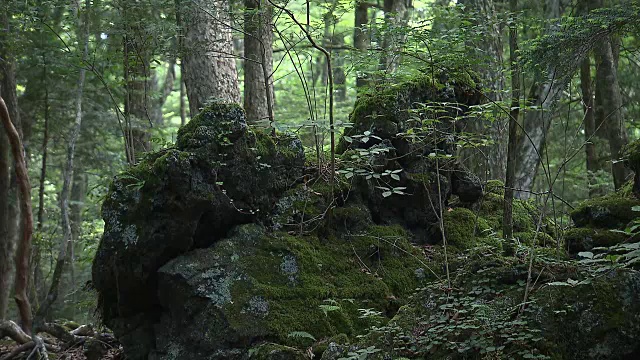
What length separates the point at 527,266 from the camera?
471 centimetres

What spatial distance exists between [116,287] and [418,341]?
2.96 meters

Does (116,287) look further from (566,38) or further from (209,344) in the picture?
(566,38)

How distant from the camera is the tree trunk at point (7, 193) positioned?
34.2 feet

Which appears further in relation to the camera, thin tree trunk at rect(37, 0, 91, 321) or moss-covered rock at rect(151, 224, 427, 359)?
thin tree trunk at rect(37, 0, 91, 321)

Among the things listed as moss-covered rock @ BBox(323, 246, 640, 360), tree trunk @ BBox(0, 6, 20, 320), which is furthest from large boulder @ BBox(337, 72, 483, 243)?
tree trunk @ BBox(0, 6, 20, 320)

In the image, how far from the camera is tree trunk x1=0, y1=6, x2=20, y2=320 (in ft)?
34.2

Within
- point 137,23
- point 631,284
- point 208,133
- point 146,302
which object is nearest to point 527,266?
point 631,284

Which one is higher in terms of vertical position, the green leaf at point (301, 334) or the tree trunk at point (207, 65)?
the tree trunk at point (207, 65)

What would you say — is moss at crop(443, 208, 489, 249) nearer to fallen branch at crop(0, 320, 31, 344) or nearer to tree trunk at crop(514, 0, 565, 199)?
tree trunk at crop(514, 0, 565, 199)

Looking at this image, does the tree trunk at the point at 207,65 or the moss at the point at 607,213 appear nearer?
the moss at the point at 607,213

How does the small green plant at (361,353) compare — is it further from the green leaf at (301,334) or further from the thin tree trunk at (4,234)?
the thin tree trunk at (4,234)

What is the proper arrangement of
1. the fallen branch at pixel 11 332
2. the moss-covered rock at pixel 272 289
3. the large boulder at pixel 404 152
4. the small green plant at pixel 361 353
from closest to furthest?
1. the small green plant at pixel 361 353
2. the moss-covered rock at pixel 272 289
3. the large boulder at pixel 404 152
4. the fallen branch at pixel 11 332

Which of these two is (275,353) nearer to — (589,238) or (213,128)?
(213,128)

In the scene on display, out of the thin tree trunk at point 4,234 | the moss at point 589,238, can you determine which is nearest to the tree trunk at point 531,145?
the moss at point 589,238
